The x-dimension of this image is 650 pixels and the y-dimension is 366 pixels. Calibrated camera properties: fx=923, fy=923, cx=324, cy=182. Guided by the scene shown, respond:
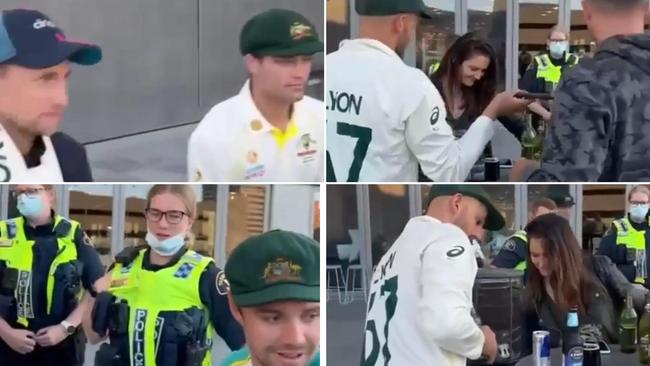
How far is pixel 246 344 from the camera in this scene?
2803mm

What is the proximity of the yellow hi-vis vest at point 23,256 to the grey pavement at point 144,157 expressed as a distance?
0.21 metres


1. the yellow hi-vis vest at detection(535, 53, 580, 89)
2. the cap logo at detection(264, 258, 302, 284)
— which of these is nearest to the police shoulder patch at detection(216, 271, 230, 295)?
the cap logo at detection(264, 258, 302, 284)

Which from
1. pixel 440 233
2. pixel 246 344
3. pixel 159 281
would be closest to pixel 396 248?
pixel 440 233

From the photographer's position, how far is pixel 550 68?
2793 millimetres

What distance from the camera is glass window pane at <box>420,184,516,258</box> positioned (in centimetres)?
282

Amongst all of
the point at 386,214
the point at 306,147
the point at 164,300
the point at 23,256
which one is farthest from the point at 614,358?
the point at 23,256

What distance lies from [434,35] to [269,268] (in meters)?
0.86

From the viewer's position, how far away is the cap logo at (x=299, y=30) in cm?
273

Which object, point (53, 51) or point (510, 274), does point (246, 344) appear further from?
point (53, 51)

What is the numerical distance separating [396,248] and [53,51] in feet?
3.86

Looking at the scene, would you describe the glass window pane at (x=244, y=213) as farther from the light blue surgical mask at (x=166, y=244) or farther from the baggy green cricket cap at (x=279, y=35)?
the baggy green cricket cap at (x=279, y=35)

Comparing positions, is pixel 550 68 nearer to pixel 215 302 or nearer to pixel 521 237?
pixel 521 237

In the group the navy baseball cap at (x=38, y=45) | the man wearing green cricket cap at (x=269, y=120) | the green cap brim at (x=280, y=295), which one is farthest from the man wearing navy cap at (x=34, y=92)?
the green cap brim at (x=280, y=295)

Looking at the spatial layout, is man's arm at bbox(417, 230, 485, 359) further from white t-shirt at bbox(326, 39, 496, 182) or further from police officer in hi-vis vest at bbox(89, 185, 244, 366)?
police officer in hi-vis vest at bbox(89, 185, 244, 366)
